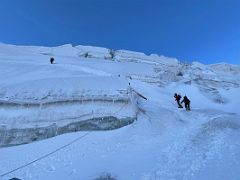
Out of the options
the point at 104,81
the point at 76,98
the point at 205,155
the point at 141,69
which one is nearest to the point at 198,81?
the point at 141,69

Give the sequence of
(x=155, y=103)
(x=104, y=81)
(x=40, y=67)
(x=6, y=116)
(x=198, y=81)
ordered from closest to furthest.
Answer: (x=6, y=116), (x=104, y=81), (x=155, y=103), (x=40, y=67), (x=198, y=81)

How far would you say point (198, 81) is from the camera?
107 ft

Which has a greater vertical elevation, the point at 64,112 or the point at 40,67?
the point at 40,67

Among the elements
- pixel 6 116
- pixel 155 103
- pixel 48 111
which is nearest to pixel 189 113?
pixel 155 103

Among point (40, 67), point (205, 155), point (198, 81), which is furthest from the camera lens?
point (198, 81)

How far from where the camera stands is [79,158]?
1353 centimetres

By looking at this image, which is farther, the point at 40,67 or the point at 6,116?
the point at 40,67

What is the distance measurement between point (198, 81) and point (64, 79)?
1736 centimetres

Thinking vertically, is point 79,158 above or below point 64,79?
below

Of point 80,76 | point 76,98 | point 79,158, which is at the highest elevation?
point 80,76

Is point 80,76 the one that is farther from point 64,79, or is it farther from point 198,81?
point 198,81

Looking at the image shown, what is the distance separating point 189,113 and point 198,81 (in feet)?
42.6

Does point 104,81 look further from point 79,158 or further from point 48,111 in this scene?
point 79,158

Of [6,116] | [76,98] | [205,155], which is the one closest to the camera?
[205,155]
